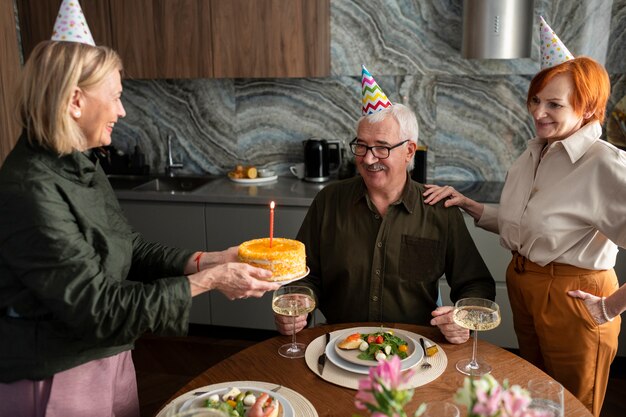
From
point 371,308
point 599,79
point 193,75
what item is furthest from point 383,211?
point 193,75

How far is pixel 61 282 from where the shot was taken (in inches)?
52.9

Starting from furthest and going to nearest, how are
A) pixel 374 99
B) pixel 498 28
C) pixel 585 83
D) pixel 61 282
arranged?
1. pixel 498 28
2. pixel 374 99
3. pixel 585 83
4. pixel 61 282

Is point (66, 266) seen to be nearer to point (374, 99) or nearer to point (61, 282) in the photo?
point (61, 282)

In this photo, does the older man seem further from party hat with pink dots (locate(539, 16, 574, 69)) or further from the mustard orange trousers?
party hat with pink dots (locate(539, 16, 574, 69))

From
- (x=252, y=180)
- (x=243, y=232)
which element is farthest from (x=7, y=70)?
(x=243, y=232)

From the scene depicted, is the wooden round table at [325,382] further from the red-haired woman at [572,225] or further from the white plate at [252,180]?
the white plate at [252,180]

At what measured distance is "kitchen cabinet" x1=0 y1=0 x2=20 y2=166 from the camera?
3.39 metres

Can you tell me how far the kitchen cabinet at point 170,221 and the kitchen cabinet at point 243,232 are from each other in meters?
0.07

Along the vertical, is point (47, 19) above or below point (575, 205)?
above

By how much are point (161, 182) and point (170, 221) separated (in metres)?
0.59

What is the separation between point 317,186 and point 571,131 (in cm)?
182

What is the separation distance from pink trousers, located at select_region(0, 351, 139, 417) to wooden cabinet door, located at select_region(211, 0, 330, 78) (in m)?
2.26

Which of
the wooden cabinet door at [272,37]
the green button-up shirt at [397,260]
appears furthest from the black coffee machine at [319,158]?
the green button-up shirt at [397,260]

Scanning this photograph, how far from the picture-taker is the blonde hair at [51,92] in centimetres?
137
